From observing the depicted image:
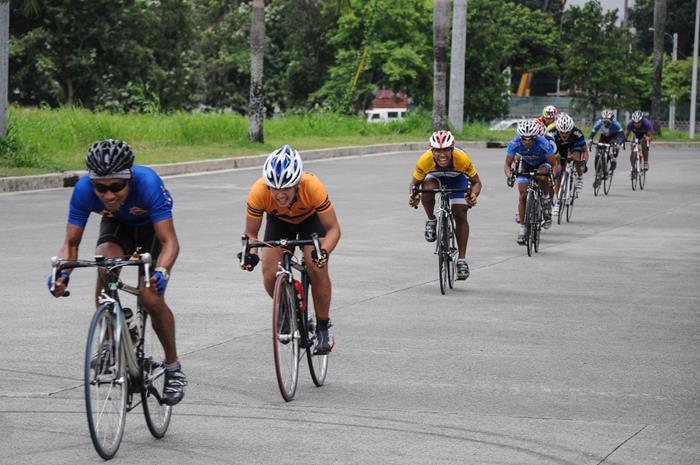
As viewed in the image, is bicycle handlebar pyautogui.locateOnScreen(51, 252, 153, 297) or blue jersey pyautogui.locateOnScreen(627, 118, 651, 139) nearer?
bicycle handlebar pyautogui.locateOnScreen(51, 252, 153, 297)

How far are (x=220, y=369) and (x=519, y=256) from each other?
8590 millimetres

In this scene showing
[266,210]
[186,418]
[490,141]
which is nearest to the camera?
[186,418]

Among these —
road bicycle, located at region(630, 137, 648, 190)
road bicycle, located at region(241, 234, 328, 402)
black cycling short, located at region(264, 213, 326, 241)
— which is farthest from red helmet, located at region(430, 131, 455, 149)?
road bicycle, located at region(630, 137, 648, 190)

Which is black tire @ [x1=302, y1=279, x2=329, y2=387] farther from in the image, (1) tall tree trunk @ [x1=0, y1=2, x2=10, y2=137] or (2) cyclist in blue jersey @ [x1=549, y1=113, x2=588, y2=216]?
(1) tall tree trunk @ [x1=0, y1=2, x2=10, y2=137]

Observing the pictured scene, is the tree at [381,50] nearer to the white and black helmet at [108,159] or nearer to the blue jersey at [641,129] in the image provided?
the blue jersey at [641,129]

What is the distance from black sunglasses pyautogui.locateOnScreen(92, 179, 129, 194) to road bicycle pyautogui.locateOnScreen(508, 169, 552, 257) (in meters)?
10.8

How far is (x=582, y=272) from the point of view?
16141mm

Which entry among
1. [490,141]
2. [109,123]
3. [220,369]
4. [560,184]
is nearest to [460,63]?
[490,141]

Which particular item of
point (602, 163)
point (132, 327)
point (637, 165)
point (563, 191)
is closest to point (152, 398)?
point (132, 327)

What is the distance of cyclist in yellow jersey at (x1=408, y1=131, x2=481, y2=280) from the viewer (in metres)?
14.6

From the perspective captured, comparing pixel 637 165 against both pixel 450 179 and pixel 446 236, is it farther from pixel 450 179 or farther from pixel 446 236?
pixel 446 236

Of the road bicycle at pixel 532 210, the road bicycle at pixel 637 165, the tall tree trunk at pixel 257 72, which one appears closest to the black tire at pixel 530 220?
the road bicycle at pixel 532 210

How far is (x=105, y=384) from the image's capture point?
7.02 metres

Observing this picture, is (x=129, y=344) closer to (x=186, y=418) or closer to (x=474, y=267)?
(x=186, y=418)
